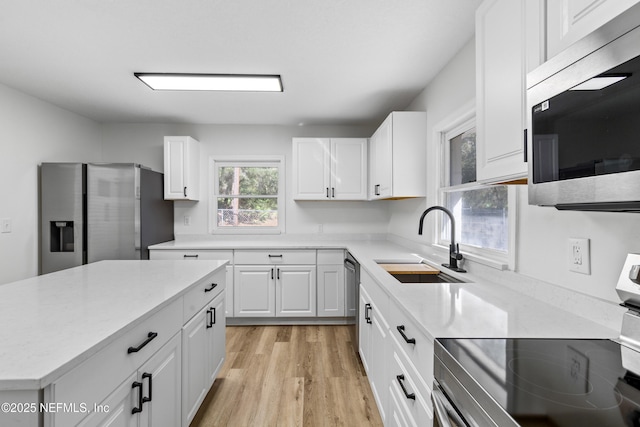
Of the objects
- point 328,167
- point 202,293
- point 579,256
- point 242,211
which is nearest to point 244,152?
point 242,211

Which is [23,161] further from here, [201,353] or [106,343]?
[106,343]

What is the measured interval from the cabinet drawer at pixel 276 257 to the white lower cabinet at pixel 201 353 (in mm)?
1162

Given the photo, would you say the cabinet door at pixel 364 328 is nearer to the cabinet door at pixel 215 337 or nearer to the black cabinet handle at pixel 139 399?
the cabinet door at pixel 215 337

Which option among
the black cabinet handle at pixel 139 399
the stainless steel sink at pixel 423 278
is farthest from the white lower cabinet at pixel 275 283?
the black cabinet handle at pixel 139 399

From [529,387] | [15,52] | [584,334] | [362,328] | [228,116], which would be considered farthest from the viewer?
[228,116]

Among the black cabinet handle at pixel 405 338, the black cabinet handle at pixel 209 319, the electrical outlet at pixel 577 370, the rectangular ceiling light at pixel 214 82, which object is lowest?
the black cabinet handle at pixel 209 319

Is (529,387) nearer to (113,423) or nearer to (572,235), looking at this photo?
(572,235)

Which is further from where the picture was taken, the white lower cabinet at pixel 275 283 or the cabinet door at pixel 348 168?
the cabinet door at pixel 348 168

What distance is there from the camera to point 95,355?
0.91m

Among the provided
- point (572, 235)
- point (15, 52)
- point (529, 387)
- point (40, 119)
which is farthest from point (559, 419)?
point (40, 119)

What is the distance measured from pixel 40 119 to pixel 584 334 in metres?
4.35

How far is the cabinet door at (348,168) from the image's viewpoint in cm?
365

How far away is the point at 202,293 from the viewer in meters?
1.82

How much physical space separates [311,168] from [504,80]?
263cm
